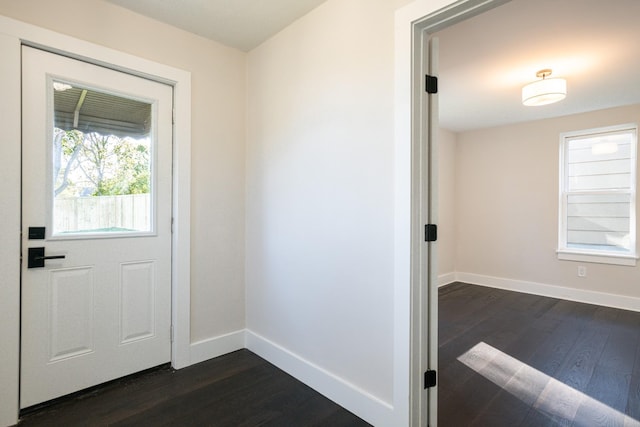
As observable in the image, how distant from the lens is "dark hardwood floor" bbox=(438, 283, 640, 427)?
1.90 meters

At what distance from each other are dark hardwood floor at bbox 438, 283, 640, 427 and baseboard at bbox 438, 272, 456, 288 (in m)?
1.11

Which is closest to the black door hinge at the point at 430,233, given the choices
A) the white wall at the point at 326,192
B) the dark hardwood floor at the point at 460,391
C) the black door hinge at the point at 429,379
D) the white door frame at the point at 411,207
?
the white door frame at the point at 411,207

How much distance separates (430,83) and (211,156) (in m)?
1.76

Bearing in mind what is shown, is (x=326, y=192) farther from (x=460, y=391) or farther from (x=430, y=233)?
(x=460, y=391)

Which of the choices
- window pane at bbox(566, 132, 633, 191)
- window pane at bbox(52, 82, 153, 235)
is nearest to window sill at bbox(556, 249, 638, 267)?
window pane at bbox(566, 132, 633, 191)

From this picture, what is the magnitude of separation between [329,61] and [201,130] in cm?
116

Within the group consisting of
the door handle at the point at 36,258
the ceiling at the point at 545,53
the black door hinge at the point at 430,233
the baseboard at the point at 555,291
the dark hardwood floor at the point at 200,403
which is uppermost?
the ceiling at the point at 545,53

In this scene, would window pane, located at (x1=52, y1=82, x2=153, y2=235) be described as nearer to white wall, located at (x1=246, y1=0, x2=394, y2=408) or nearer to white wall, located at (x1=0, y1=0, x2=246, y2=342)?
white wall, located at (x1=0, y1=0, x2=246, y2=342)

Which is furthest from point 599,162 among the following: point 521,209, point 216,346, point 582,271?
point 216,346

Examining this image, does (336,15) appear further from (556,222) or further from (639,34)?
(556,222)

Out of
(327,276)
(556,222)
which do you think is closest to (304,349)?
(327,276)

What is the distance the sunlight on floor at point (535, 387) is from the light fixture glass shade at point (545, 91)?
238cm

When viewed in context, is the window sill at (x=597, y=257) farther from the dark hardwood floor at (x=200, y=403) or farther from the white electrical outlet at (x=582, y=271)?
the dark hardwood floor at (x=200, y=403)

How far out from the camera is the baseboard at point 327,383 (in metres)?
1.73
